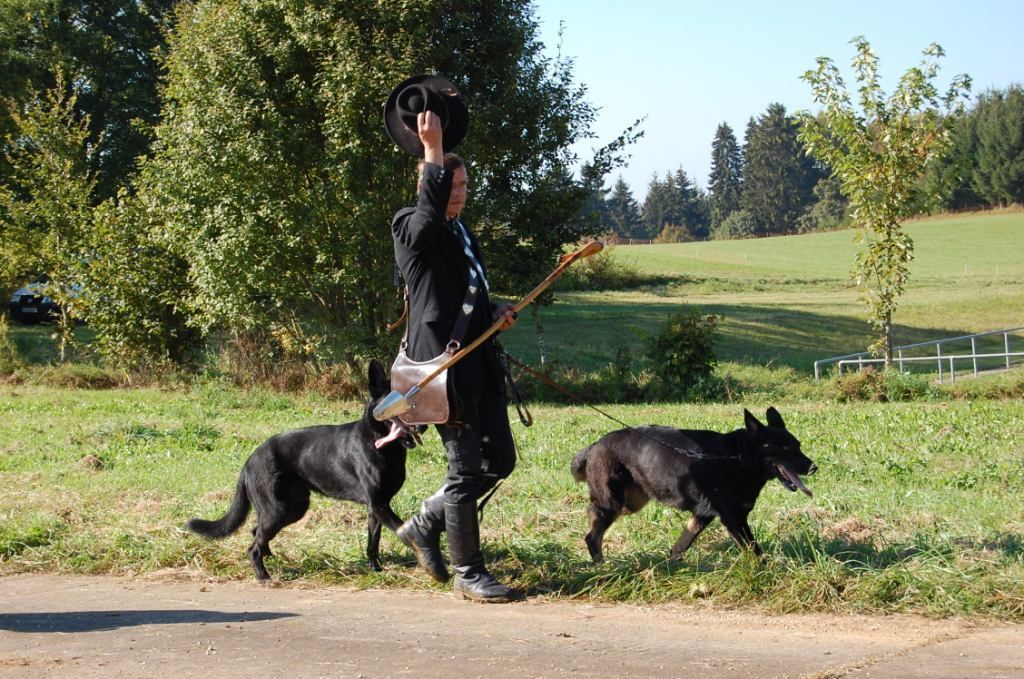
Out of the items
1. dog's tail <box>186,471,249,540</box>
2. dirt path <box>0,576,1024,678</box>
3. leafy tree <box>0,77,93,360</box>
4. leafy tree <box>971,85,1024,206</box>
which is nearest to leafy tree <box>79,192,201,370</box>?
leafy tree <box>0,77,93,360</box>

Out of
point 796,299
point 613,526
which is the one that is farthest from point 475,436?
point 796,299

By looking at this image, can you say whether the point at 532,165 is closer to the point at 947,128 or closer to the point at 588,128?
the point at 588,128

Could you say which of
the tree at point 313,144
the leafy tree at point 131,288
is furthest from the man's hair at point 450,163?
the leafy tree at point 131,288

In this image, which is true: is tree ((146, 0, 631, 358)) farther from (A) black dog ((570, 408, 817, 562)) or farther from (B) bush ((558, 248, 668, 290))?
(B) bush ((558, 248, 668, 290))

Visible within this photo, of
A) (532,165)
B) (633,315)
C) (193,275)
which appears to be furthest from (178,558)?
(633,315)

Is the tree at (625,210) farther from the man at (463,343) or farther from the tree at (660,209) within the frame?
the man at (463,343)

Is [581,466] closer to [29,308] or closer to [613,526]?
[613,526]

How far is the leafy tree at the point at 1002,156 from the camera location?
8281 cm

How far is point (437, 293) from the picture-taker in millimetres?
5492

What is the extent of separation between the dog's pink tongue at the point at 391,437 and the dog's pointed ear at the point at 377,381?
12.6 inches

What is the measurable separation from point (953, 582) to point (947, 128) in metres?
17.7

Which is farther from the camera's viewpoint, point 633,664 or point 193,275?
point 193,275

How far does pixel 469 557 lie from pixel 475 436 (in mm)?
675

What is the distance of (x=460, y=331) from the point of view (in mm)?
5410
